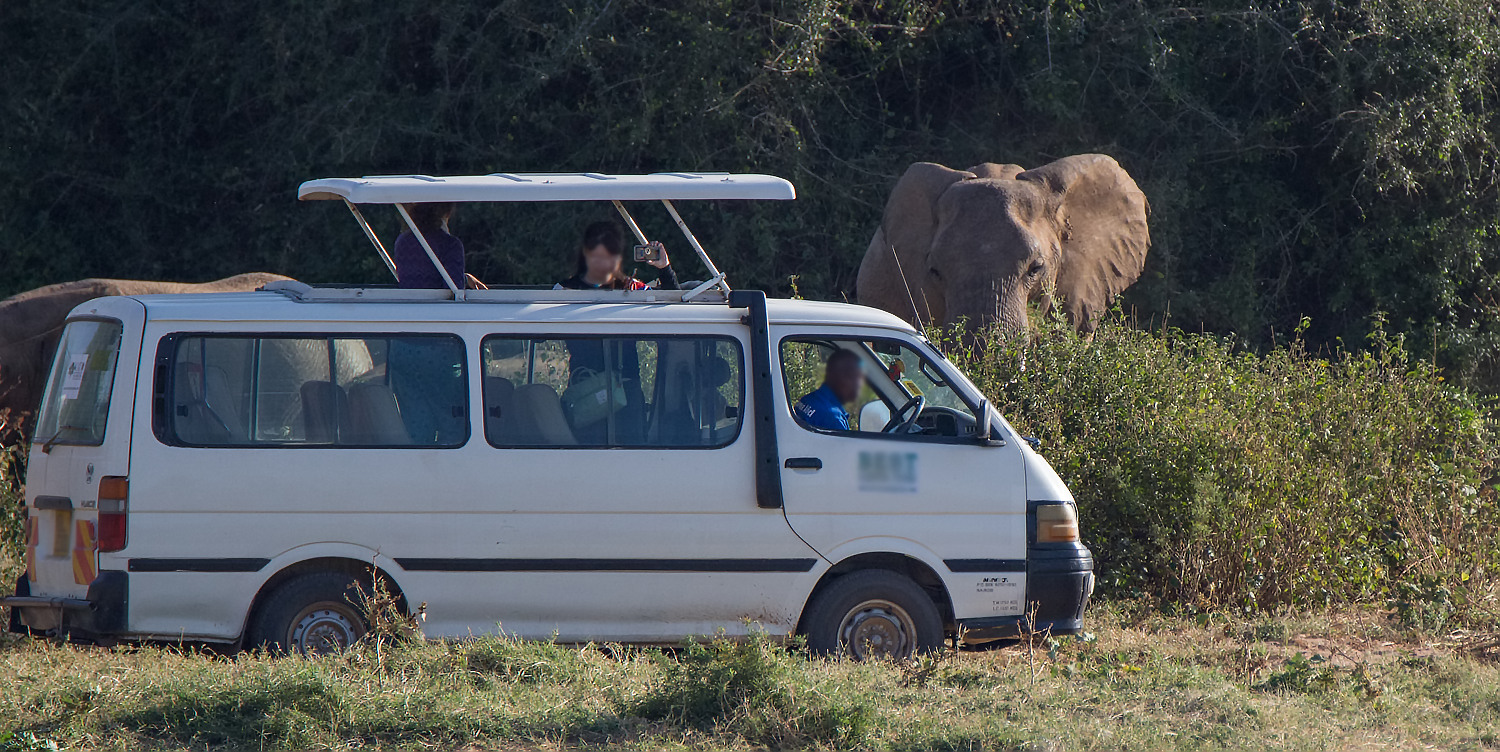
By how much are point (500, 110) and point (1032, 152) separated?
218 inches

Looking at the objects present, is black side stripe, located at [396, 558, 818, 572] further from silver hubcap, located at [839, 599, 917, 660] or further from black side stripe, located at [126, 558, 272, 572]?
black side stripe, located at [126, 558, 272, 572]

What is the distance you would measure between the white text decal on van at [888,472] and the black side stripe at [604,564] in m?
0.40

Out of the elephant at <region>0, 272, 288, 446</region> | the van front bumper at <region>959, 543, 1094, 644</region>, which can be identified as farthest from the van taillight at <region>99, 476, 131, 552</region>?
the elephant at <region>0, 272, 288, 446</region>

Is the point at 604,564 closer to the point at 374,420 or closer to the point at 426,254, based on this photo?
the point at 374,420

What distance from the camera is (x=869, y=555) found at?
18.8 feet

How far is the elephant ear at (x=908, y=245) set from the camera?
12.8 m

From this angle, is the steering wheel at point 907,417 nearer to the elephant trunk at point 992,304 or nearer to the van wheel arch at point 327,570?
the van wheel arch at point 327,570

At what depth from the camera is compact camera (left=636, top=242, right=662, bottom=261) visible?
602cm

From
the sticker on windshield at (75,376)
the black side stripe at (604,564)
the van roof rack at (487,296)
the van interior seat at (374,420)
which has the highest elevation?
the van roof rack at (487,296)

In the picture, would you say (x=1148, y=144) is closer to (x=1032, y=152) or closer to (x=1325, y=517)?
A: (x=1032, y=152)

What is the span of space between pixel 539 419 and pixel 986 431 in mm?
1761

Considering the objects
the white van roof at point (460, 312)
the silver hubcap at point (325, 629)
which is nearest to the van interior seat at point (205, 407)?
the white van roof at point (460, 312)

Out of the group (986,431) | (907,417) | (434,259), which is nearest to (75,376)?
(434,259)

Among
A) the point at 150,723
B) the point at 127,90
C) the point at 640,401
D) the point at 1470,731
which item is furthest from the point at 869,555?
the point at 127,90
